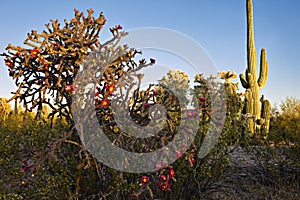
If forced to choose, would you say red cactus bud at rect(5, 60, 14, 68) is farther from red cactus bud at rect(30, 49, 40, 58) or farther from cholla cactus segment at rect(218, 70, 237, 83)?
cholla cactus segment at rect(218, 70, 237, 83)

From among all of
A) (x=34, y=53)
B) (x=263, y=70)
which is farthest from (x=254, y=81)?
(x=34, y=53)

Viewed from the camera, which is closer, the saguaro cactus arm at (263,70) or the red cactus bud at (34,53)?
the red cactus bud at (34,53)

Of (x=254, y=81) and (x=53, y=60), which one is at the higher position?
(x=254, y=81)

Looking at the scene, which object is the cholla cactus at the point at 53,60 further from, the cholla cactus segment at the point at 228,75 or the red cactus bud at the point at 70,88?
the cholla cactus segment at the point at 228,75

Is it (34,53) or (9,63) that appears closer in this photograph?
(34,53)

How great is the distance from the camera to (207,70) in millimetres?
3982

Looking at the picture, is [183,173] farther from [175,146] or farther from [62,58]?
[62,58]

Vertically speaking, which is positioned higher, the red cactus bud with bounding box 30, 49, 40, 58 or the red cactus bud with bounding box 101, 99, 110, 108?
the red cactus bud with bounding box 30, 49, 40, 58

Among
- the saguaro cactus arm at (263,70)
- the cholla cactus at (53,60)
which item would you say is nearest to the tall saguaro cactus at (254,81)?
the saguaro cactus arm at (263,70)

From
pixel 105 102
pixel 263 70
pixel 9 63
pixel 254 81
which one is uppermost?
pixel 263 70

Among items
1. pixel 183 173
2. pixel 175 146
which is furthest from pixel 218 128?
pixel 175 146

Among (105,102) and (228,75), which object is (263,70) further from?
(105,102)

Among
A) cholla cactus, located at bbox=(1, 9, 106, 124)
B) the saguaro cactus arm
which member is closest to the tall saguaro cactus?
the saguaro cactus arm

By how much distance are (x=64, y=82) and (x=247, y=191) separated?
288cm
